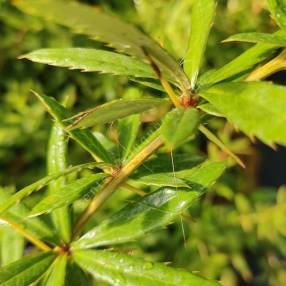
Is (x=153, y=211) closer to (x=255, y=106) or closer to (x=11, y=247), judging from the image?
(x=255, y=106)

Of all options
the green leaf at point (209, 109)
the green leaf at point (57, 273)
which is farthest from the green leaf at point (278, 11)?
the green leaf at point (57, 273)

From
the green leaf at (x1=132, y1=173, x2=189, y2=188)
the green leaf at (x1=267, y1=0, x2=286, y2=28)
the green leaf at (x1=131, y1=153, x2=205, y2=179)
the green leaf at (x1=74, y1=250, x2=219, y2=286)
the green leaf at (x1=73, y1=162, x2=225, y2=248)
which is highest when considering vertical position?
the green leaf at (x1=267, y1=0, x2=286, y2=28)

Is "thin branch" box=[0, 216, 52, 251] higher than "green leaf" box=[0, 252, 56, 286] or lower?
higher

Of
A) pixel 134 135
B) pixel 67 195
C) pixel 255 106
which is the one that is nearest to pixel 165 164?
pixel 134 135

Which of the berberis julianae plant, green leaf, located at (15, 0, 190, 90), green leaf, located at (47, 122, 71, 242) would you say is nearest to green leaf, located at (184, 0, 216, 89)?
the berberis julianae plant

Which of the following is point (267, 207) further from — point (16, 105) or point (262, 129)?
point (262, 129)

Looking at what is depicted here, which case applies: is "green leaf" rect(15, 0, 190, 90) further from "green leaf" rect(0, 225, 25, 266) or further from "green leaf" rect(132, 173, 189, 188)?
"green leaf" rect(0, 225, 25, 266)

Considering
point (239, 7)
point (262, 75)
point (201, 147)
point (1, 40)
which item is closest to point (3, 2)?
point (1, 40)
